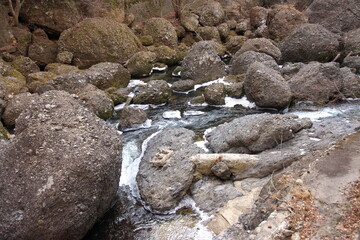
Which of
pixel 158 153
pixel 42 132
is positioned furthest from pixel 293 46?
pixel 42 132

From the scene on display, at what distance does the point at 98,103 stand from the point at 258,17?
50.7 feet

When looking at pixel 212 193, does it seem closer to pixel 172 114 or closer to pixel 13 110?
pixel 172 114

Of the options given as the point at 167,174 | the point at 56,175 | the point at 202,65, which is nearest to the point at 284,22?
the point at 202,65

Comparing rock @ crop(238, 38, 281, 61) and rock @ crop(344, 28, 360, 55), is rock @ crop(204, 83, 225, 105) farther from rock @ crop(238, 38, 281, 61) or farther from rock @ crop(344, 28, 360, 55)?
rock @ crop(344, 28, 360, 55)

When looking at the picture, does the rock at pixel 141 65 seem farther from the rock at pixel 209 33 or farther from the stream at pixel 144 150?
the rock at pixel 209 33

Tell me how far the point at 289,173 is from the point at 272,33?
1564 cm

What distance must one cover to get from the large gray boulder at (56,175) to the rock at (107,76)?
20.6 feet

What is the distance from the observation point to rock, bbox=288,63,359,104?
29.4 feet

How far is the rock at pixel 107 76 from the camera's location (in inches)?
451

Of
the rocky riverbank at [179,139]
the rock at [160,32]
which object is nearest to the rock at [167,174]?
the rocky riverbank at [179,139]

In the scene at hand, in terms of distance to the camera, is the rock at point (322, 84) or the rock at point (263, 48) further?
the rock at point (263, 48)

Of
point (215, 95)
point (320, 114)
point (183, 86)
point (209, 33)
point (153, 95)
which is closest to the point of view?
point (320, 114)

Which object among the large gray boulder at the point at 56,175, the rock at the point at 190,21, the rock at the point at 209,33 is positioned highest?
the large gray boulder at the point at 56,175

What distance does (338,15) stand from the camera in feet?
47.7
